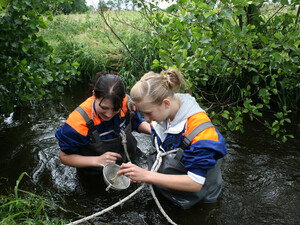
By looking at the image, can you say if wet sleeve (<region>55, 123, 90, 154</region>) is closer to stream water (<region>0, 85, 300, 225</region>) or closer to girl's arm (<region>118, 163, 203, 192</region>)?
stream water (<region>0, 85, 300, 225</region>)

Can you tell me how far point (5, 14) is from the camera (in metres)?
2.77

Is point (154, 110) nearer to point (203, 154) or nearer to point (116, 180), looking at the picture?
point (203, 154)

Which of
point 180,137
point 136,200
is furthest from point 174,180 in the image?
point 136,200

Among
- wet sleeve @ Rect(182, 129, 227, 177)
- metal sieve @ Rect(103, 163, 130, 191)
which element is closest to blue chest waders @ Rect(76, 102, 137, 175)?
metal sieve @ Rect(103, 163, 130, 191)

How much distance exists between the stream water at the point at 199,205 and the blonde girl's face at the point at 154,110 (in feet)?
3.03

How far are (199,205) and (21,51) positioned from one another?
2486 millimetres

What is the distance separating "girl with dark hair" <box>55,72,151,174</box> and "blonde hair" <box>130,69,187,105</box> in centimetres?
29

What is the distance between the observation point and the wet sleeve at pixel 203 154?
6.64 ft

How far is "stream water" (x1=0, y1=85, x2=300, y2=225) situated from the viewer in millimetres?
2508

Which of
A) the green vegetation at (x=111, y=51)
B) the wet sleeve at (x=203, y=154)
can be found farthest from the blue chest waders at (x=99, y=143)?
the green vegetation at (x=111, y=51)

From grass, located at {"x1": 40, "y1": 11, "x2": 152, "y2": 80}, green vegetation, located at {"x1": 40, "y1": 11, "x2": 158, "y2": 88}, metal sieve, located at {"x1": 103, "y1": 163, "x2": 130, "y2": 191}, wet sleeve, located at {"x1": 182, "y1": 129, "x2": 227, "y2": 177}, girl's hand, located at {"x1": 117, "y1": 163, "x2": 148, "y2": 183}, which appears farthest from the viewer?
grass, located at {"x1": 40, "y1": 11, "x2": 152, "y2": 80}

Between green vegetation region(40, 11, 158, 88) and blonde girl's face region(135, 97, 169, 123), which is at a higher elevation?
blonde girl's face region(135, 97, 169, 123)

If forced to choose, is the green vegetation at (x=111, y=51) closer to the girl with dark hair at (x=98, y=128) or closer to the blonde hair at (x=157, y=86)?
the girl with dark hair at (x=98, y=128)

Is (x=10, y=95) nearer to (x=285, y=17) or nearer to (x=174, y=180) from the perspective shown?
(x=174, y=180)
